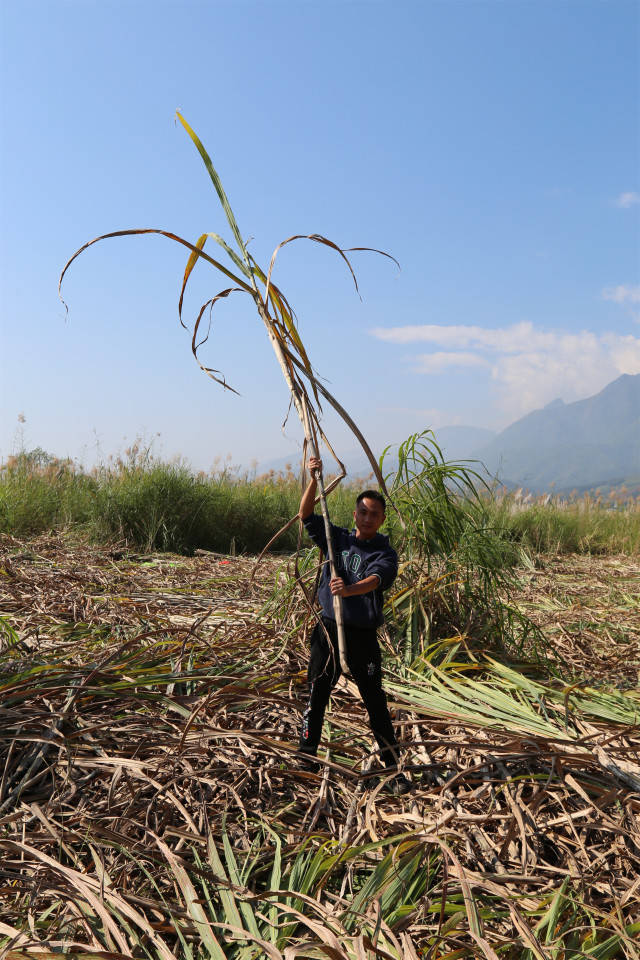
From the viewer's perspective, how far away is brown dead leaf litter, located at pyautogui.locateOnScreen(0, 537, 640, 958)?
136 cm

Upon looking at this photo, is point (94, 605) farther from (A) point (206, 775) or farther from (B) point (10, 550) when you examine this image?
(B) point (10, 550)

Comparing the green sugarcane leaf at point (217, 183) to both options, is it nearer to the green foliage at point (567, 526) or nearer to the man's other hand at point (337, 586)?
the man's other hand at point (337, 586)

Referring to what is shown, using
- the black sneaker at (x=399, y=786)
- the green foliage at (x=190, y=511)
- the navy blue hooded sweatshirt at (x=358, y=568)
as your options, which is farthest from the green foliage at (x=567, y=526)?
the black sneaker at (x=399, y=786)

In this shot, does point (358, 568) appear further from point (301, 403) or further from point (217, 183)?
point (217, 183)

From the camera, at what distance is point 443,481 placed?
10.6 feet

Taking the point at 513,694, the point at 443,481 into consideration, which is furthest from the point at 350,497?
the point at 513,694

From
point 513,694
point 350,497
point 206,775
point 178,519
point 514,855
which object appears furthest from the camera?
point 350,497

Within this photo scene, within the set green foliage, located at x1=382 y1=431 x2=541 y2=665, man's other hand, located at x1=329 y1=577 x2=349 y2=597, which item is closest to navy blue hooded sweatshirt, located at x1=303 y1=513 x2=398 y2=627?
man's other hand, located at x1=329 y1=577 x2=349 y2=597

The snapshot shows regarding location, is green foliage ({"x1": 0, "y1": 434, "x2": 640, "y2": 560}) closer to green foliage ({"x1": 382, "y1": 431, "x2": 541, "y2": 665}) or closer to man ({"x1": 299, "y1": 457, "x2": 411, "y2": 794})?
green foliage ({"x1": 382, "y1": 431, "x2": 541, "y2": 665})

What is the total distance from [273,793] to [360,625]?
0.56 meters

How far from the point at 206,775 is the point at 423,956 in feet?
2.76

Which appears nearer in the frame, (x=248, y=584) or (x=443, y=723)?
(x=443, y=723)

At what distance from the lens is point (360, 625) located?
1980mm

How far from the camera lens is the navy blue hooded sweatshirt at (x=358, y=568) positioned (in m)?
1.98
